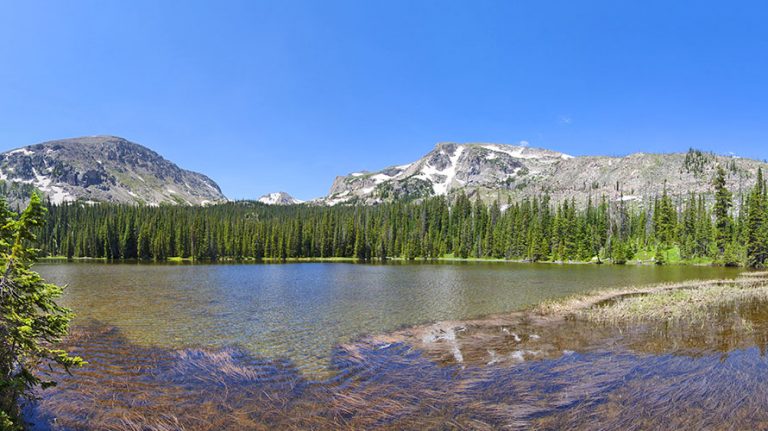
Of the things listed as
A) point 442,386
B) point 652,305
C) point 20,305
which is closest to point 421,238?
point 652,305

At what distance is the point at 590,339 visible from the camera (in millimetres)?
23547

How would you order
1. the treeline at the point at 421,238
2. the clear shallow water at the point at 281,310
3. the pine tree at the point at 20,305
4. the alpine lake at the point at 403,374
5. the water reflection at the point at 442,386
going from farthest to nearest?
the treeline at the point at 421,238, the clear shallow water at the point at 281,310, the alpine lake at the point at 403,374, the water reflection at the point at 442,386, the pine tree at the point at 20,305

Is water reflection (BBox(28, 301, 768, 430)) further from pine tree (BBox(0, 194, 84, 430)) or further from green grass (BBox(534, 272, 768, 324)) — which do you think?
green grass (BBox(534, 272, 768, 324))

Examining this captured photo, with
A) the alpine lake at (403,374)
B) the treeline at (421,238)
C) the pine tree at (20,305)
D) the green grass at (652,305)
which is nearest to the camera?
the pine tree at (20,305)

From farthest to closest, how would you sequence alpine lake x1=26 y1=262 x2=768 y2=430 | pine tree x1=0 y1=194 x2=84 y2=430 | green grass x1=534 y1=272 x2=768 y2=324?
green grass x1=534 y1=272 x2=768 y2=324 → alpine lake x1=26 y1=262 x2=768 y2=430 → pine tree x1=0 y1=194 x2=84 y2=430

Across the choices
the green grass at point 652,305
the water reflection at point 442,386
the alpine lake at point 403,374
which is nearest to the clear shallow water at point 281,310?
the alpine lake at point 403,374

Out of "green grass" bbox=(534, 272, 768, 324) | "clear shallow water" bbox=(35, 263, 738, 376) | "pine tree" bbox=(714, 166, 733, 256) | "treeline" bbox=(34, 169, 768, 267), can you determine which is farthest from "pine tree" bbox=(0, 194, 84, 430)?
"treeline" bbox=(34, 169, 768, 267)

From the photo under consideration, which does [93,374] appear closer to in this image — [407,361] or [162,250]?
[407,361]

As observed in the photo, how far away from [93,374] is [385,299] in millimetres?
28387

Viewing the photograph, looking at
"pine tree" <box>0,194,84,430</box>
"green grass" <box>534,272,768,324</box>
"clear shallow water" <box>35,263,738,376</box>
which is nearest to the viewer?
"pine tree" <box>0,194,84,430</box>

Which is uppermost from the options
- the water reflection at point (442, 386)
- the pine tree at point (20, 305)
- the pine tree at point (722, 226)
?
the pine tree at point (722, 226)

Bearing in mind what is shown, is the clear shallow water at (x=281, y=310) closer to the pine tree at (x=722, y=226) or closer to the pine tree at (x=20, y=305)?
the pine tree at (x=20, y=305)

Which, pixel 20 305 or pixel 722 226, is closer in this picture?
pixel 20 305

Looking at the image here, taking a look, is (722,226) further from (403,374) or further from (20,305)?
(20,305)
